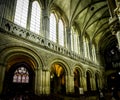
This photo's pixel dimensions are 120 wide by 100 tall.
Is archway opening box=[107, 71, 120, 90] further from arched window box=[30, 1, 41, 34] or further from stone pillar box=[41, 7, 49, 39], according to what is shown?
arched window box=[30, 1, 41, 34]

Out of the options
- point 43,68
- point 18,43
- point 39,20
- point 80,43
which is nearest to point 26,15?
point 39,20

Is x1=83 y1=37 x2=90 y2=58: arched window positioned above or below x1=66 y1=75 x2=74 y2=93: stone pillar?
above

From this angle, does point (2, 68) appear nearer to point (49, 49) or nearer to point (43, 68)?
point (43, 68)

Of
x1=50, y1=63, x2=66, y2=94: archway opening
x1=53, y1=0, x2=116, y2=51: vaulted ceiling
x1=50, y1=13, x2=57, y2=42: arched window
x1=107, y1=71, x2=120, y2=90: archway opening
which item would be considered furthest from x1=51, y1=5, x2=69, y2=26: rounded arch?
x1=107, y1=71, x2=120, y2=90: archway opening

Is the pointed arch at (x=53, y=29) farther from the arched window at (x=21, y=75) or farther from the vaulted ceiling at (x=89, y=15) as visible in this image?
the arched window at (x=21, y=75)

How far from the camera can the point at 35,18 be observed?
1223 cm

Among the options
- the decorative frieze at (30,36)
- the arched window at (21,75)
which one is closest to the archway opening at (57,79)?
the arched window at (21,75)

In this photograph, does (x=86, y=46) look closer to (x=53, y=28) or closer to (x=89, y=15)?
(x=89, y=15)

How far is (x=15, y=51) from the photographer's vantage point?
895 centimetres

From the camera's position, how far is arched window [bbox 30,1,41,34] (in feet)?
38.4

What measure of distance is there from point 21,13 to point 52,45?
13.8 ft

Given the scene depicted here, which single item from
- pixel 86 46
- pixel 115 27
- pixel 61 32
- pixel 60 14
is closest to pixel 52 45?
pixel 61 32

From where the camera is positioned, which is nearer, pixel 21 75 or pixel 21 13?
pixel 21 13

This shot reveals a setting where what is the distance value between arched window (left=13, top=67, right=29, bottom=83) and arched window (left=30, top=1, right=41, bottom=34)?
5.84 metres
